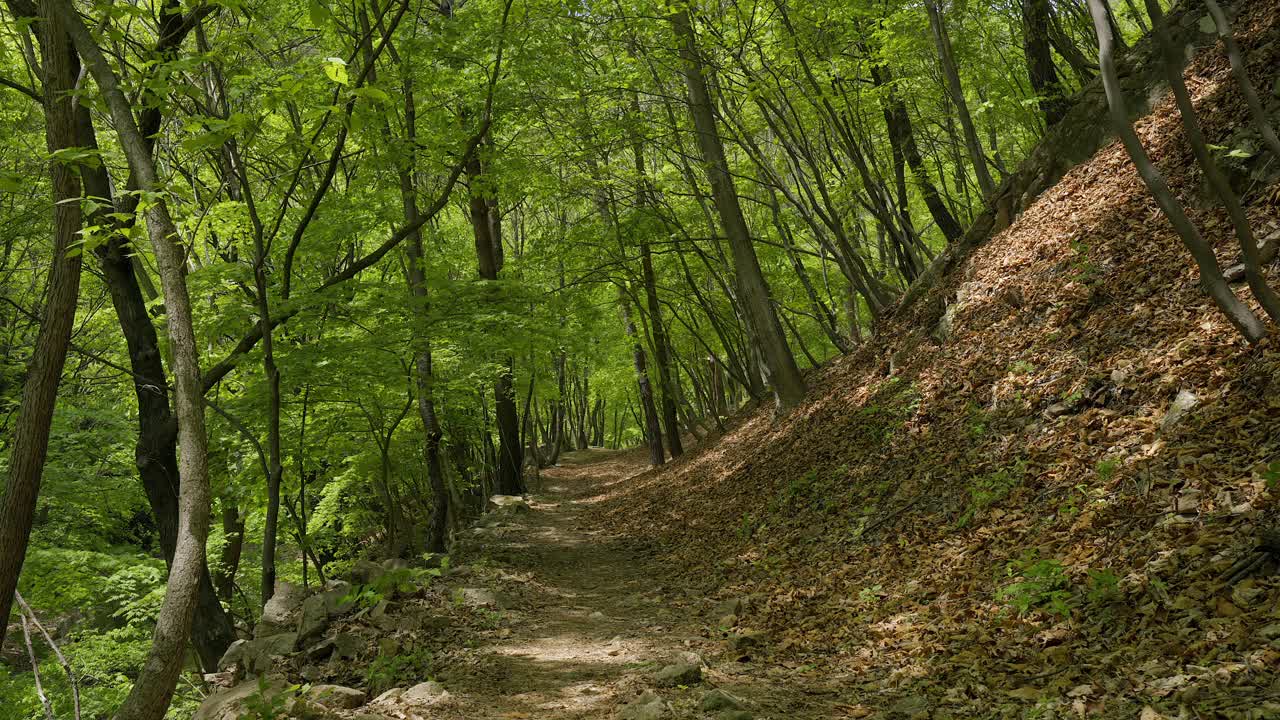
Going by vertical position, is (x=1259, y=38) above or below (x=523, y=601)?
above

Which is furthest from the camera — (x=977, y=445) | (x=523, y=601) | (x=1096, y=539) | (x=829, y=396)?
(x=829, y=396)

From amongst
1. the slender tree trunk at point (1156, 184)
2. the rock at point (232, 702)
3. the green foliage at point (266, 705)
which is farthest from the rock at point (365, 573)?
the slender tree trunk at point (1156, 184)

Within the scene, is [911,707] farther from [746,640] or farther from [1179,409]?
[1179,409]

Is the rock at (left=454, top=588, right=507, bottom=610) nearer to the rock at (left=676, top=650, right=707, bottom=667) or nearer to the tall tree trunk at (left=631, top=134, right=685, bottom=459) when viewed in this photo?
the rock at (left=676, top=650, right=707, bottom=667)

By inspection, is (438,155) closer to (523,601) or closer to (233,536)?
(523,601)

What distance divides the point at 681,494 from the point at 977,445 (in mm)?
7855

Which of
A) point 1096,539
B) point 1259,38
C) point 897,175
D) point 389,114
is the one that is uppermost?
point 389,114

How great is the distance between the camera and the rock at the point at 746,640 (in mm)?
5707

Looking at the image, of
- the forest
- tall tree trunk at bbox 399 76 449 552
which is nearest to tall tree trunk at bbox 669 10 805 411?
the forest

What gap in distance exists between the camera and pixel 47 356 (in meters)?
4.41

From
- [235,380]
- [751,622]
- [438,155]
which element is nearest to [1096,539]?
[751,622]

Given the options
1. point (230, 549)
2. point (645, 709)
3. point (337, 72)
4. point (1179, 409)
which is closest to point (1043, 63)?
point (1179, 409)

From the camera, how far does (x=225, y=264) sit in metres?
8.78

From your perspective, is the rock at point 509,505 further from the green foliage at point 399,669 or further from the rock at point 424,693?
the rock at point 424,693
